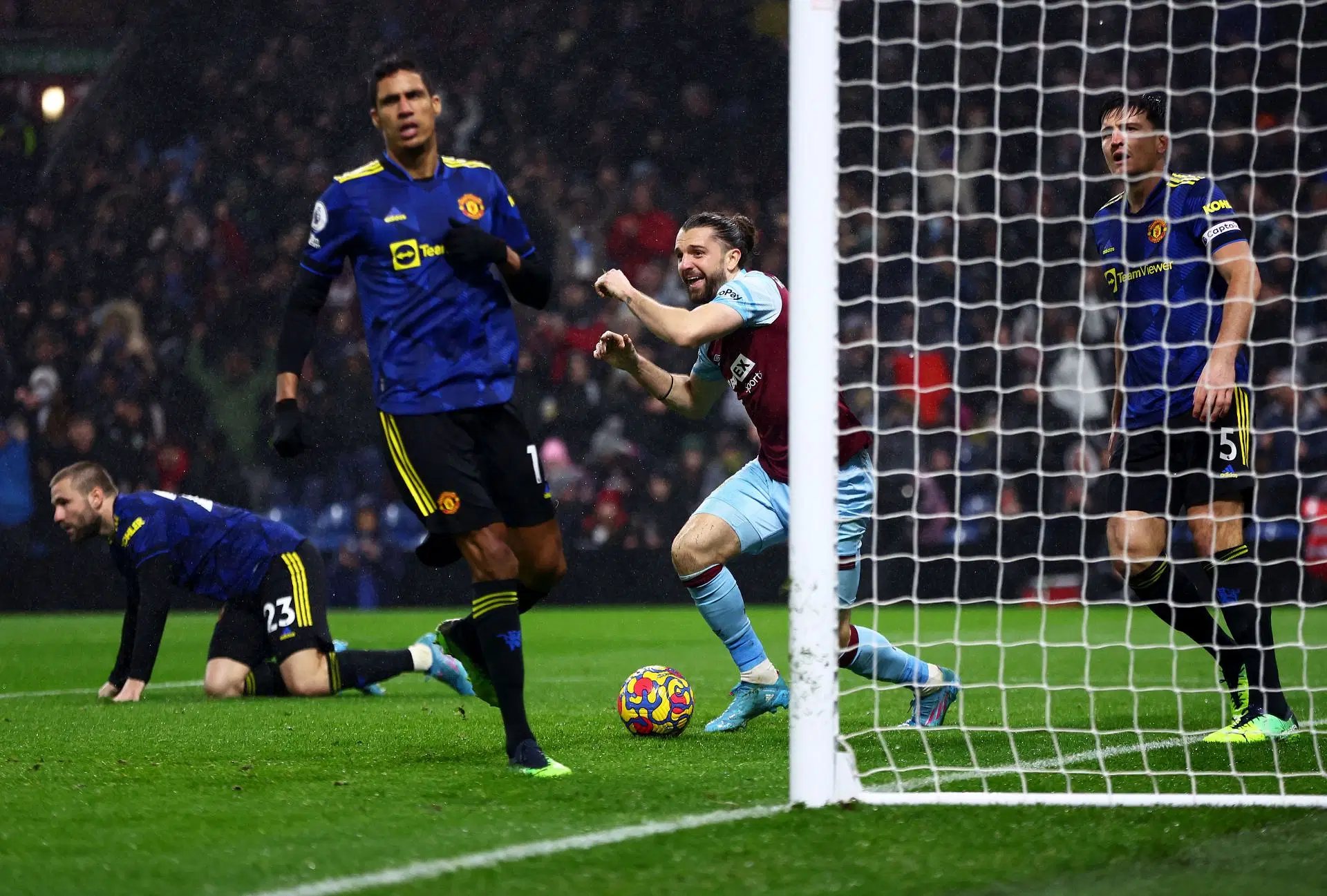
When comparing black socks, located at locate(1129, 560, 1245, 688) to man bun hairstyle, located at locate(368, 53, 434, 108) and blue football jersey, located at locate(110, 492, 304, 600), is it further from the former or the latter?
blue football jersey, located at locate(110, 492, 304, 600)

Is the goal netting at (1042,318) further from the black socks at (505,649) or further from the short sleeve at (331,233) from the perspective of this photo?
the short sleeve at (331,233)

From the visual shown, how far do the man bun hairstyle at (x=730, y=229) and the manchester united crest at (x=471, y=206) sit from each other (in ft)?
3.20

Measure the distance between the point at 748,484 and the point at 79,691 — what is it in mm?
4171

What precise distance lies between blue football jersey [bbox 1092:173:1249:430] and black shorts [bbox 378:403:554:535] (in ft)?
6.59

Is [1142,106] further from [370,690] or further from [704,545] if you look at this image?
[370,690]

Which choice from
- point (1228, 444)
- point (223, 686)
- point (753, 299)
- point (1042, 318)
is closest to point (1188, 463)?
point (1228, 444)

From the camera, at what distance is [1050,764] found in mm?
4297

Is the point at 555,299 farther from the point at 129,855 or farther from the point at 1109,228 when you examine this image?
the point at 129,855

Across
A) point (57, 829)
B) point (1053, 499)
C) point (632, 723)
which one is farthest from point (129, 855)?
point (1053, 499)

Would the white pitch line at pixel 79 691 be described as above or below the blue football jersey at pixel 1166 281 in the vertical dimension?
below

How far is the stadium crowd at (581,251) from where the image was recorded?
13.3 m

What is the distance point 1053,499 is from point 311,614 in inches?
301

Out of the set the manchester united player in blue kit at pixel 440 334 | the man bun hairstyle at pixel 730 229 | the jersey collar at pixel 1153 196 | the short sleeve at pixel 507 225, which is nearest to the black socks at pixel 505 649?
the manchester united player in blue kit at pixel 440 334

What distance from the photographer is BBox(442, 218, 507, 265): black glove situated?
13.7 ft
